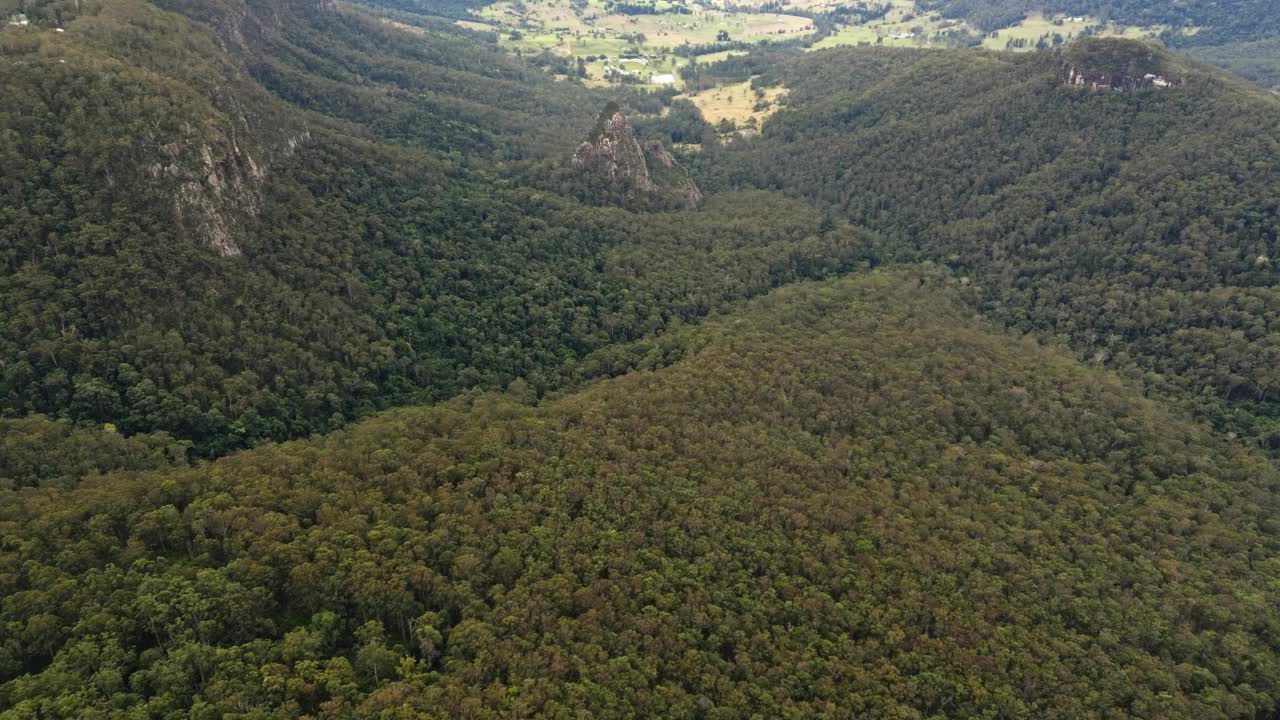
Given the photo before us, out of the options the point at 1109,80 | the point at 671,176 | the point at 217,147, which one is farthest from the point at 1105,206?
the point at 217,147

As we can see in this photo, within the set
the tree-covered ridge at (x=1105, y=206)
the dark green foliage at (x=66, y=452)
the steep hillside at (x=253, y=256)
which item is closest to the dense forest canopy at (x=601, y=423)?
the dark green foliage at (x=66, y=452)

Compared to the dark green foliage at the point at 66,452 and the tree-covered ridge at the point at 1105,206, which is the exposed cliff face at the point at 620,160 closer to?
the tree-covered ridge at the point at 1105,206

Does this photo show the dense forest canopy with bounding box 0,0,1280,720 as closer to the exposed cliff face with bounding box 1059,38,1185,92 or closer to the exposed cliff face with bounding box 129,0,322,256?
the exposed cliff face with bounding box 129,0,322,256

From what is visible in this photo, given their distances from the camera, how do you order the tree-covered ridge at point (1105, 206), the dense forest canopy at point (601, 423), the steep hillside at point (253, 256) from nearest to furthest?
the dense forest canopy at point (601, 423)
the steep hillside at point (253, 256)
the tree-covered ridge at point (1105, 206)

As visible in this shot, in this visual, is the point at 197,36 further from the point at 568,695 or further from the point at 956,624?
the point at 956,624

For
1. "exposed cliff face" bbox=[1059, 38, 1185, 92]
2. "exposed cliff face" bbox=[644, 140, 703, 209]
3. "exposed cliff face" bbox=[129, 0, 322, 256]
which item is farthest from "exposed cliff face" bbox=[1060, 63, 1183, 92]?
"exposed cliff face" bbox=[129, 0, 322, 256]

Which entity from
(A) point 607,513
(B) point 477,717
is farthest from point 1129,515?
(B) point 477,717

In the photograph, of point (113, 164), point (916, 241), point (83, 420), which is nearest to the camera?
point (83, 420)
